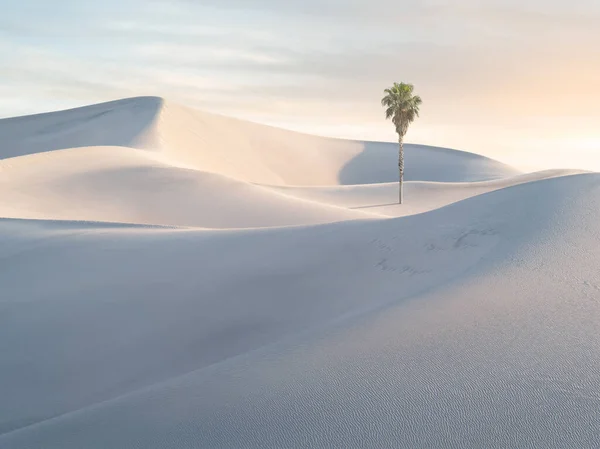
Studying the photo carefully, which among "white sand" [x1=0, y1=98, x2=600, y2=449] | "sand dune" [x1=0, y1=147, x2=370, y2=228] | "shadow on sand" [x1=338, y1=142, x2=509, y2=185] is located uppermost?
"shadow on sand" [x1=338, y1=142, x2=509, y2=185]

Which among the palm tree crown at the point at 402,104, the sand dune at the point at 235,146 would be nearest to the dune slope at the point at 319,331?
the palm tree crown at the point at 402,104

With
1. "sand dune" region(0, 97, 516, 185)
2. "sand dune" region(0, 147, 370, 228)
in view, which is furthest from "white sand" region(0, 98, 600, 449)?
"sand dune" region(0, 97, 516, 185)

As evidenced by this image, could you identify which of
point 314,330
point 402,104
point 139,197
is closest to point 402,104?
point 402,104

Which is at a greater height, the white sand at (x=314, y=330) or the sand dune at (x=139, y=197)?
the sand dune at (x=139, y=197)

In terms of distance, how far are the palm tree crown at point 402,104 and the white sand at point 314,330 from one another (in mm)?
23773

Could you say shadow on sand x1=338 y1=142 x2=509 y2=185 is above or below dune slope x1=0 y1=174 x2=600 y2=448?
above

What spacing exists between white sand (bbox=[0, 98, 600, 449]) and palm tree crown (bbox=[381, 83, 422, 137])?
23.8m

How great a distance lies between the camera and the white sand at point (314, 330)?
627cm

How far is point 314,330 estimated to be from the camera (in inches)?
362

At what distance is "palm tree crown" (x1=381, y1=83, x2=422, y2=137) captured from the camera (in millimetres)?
38031

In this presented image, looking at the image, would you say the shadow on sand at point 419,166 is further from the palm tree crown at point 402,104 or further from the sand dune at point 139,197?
the sand dune at point 139,197

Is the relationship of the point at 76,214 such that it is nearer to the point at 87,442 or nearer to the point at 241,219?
the point at 241,219

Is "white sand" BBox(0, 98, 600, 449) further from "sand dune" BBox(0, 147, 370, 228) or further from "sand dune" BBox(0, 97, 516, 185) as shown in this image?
"sand dune" BBox(0, 97, 516, 185)

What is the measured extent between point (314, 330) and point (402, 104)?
3090 cm
